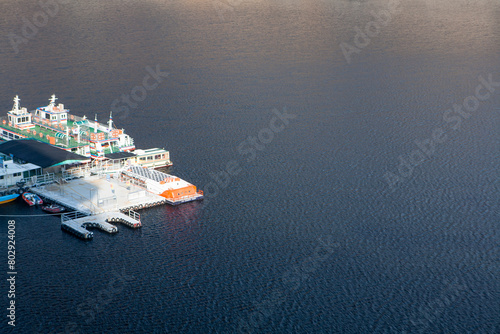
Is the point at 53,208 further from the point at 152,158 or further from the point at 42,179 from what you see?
the point at 152,158

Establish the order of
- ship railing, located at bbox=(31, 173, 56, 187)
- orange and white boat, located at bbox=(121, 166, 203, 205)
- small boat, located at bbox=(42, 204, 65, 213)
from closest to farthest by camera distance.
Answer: small boat, located at bbox=(42, 204, 65, 213) → orange and white boat, located at bbox=(121, 166, 203, 205) → ship railing, located at bbox=(31, 173, 56, 187)

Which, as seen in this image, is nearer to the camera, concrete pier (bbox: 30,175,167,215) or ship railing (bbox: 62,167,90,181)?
concrete pier (bbox: 30,175,167,215)

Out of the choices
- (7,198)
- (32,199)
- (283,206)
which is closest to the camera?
(32,199)

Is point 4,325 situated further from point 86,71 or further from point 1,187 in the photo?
point 86,71

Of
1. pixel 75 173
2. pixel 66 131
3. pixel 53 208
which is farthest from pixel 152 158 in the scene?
pixel 53 208

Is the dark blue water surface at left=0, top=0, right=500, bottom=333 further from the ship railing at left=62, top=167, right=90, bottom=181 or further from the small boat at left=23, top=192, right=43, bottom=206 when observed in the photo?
the ship railing at left=62, top=167, right=90, bottom=181

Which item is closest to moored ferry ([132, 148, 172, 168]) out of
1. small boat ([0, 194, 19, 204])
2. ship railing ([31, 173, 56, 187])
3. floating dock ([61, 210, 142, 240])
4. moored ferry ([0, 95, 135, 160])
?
moored ferry ([0, 95, 135, 160])
